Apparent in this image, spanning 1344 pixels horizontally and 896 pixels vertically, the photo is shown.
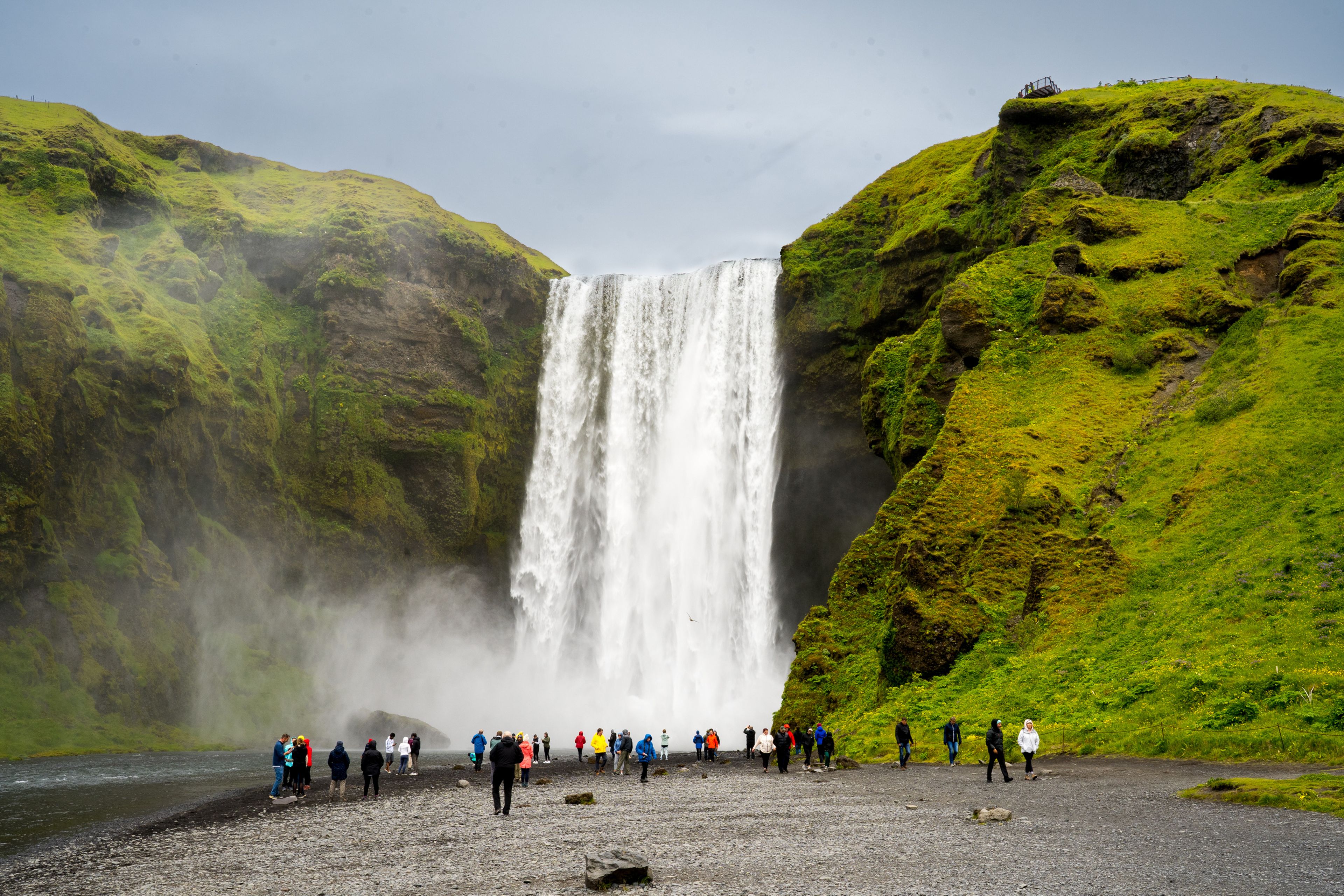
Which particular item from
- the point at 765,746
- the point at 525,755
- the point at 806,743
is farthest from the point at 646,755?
the point at 525,755

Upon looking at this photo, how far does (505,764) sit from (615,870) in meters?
8.07

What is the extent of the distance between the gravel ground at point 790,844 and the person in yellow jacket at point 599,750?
305 inches

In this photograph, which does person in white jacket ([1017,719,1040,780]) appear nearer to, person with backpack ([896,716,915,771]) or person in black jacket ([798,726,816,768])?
person with backpack ([896,716,915,771])

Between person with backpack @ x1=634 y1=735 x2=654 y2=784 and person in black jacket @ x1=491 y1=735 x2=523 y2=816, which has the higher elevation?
person in black jacket @ x1=491 y1=735 x2=523 y2=816

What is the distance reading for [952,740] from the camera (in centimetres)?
2372

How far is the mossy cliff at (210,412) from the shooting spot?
5659cm

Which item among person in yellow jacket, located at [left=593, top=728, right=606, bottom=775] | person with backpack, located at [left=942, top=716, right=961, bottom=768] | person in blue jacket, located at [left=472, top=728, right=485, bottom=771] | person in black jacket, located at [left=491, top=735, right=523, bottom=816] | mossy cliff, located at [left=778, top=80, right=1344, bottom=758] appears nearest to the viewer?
person in black jacket, located at [left=491, top=735, right=523, bottom=816]

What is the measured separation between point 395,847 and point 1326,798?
1433cm

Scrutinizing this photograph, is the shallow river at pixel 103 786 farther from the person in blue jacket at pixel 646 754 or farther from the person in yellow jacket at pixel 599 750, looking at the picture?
the person in blue jacket at pixel 646 754

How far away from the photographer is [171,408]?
63.8 metres

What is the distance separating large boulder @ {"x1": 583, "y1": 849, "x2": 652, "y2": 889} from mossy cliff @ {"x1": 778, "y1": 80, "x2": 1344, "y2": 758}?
13.1m

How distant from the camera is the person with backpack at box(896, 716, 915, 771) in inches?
960

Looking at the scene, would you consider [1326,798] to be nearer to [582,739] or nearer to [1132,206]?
[582,739]

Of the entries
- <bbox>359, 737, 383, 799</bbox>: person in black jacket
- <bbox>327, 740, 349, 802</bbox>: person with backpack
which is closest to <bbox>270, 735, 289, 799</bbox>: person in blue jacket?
<bbox>327, 740, 349, 802</bbox>: person with backpack
